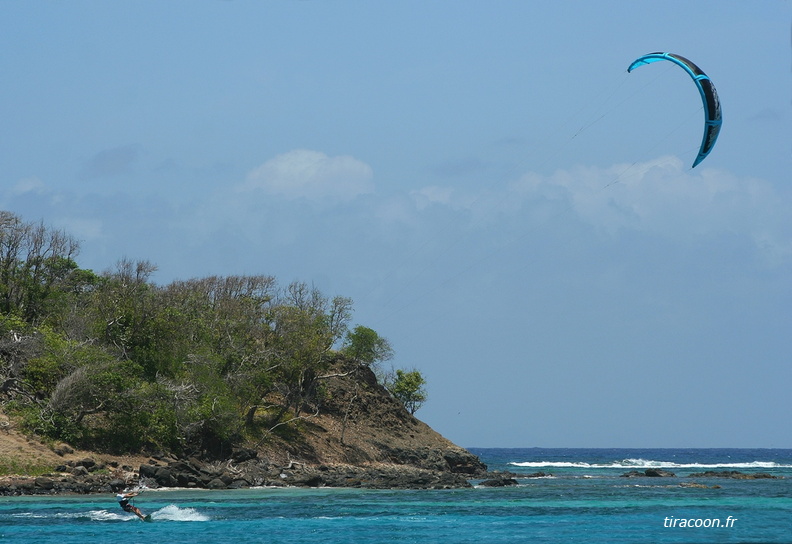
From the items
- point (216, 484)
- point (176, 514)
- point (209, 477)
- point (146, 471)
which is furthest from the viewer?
point (209, 477)

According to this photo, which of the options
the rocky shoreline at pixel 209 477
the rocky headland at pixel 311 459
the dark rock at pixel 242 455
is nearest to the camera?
the rocky shoreline at pixel 209 477

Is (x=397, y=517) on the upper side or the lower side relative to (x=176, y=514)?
upper

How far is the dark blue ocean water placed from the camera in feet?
106

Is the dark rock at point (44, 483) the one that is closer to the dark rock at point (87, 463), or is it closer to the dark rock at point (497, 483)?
the dark rock at point (87, 463)

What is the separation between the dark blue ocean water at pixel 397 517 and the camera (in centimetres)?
3234

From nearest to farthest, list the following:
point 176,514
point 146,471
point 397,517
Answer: point 176,514
point 397,517
point 146,471

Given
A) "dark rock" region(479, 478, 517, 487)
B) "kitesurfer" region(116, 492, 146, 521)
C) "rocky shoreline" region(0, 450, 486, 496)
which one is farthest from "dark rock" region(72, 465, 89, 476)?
"dark rock" region(479, 478, 517, 487)

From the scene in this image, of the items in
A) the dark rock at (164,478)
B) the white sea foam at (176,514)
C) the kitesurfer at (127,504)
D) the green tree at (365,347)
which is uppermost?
the green tree at (365,347)

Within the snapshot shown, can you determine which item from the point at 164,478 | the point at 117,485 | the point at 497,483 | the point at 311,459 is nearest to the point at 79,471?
the point at 117,485

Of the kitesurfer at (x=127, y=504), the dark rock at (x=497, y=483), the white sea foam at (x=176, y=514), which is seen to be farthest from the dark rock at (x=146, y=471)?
the dark rock at (x=497, y=483)

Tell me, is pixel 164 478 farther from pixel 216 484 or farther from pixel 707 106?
pixel 707 106

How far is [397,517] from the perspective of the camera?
38406 mm

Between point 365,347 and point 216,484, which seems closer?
point 216,484

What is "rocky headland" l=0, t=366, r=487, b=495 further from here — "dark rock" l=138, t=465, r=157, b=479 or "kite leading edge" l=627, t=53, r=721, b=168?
"kite leading edge" l=627, t=53, r=721, b=168
